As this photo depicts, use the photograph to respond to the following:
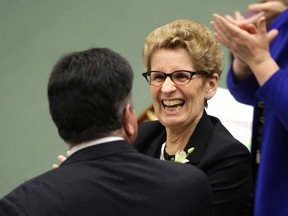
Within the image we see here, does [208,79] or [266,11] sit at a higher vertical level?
[266,11]

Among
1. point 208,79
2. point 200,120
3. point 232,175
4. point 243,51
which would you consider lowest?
point 232,175

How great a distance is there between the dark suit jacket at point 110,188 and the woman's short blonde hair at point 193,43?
568 mm

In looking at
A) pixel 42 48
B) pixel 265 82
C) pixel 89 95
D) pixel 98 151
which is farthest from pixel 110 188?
pixel 42 48

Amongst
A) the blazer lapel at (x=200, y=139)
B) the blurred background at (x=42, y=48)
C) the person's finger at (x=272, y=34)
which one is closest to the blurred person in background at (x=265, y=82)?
the person's finger at (x=272, y=34)

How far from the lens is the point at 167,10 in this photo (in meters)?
3.29

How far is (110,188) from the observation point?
103 centimetres

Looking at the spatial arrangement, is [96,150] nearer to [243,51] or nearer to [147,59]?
[243,51]

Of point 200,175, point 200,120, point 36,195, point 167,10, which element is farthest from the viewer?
point 167,10

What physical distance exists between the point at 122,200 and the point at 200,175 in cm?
22

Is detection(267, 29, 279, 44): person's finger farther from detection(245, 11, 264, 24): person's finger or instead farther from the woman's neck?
the woman's neck

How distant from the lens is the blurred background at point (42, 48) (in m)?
3.33

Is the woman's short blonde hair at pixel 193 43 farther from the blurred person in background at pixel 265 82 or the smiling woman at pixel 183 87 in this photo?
the blurred person in background at pixel 265 82

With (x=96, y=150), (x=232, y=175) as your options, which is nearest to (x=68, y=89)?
(x=96, y=150)

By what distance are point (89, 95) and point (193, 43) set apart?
2.13ft
